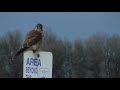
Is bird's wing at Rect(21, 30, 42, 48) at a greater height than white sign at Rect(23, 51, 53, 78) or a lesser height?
greater

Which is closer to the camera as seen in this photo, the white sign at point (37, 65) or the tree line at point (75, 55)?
the white sign at point (37, 65)

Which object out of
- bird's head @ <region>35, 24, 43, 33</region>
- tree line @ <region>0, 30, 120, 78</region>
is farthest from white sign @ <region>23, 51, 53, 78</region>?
bird's head @ <region>35, 24, 43, 33</region>

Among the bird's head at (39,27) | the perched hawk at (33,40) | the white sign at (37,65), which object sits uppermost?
the bird's head at (39,27)

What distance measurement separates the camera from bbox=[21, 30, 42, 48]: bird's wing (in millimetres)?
4452

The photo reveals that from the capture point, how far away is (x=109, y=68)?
4562mm

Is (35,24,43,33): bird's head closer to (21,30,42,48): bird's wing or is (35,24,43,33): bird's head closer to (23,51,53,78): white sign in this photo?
(21,30,42,48): bird's wing

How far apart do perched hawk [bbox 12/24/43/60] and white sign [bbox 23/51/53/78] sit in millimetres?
81

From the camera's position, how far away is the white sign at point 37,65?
4.39 m

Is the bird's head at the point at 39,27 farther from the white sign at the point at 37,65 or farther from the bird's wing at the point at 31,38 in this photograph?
the white sign at the point at 37,65

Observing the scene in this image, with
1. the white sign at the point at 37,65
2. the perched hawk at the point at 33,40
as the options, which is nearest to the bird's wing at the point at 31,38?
the perched hawk at the point at 33,40

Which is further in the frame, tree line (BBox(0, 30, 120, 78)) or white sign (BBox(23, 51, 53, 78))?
tree line (BBox(0, 30, 120, 78))
